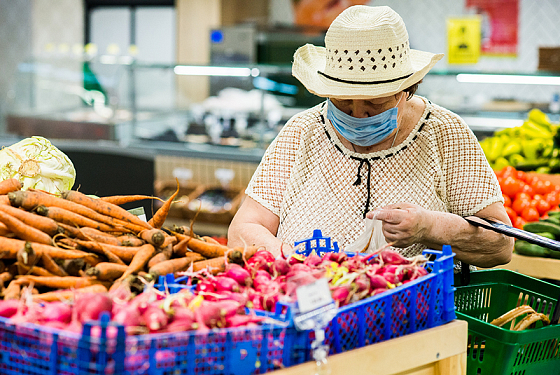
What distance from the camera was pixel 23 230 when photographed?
1.46m

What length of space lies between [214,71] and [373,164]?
3.06 m

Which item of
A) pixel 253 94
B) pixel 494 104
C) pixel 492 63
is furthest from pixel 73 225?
pixel 492 63

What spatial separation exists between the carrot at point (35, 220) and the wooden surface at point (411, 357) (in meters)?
0.74

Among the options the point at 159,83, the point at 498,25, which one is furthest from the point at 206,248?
the point at 498,25

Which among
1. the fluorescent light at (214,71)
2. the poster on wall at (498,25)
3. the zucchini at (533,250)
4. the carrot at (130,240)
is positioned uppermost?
the poster on wall at (498,25)

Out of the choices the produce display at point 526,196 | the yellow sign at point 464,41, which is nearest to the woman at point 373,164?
the produce display at point 526,196

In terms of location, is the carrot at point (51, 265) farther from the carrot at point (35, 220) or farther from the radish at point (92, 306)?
the radish at point (92, 306)

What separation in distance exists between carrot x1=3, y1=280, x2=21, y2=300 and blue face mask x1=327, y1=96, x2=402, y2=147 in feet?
3.87

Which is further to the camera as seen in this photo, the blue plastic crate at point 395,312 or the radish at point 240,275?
the radish at point 240,275

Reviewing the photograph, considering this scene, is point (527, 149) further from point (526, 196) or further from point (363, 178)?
point (363, 178)

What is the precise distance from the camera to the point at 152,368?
3.34ft

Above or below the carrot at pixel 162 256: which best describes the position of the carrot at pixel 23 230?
above

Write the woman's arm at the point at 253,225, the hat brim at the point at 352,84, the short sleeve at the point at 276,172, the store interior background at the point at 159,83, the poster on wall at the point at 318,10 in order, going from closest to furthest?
the hat brim at the point at 352,84 < the woman's arm at the point at 253,225 < the short sleeve at the point at 276,172 < the store interior background at the point at 159,83 < the poster on wall at the point at 318,10

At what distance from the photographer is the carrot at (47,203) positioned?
5.10 feet
